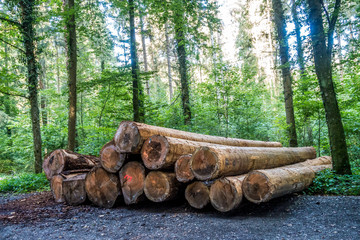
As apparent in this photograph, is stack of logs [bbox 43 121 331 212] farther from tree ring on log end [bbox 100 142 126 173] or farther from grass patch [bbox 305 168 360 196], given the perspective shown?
grass patch [bbox 305 168 360 196]

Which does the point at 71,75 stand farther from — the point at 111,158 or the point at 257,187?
the point at 257,187

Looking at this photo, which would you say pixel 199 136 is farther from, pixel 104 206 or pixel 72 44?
pixel 72 44

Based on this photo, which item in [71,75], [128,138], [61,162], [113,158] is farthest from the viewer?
[71,75]

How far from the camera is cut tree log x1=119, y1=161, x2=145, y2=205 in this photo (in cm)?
446

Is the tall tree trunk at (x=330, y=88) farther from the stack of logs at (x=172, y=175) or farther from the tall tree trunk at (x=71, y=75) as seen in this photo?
the tall tree trunk at (x=71, y=75)

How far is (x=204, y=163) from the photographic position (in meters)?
3.84

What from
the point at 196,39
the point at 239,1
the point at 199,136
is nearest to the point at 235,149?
the point at 199,136

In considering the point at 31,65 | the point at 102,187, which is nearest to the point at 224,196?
the point at 102,187

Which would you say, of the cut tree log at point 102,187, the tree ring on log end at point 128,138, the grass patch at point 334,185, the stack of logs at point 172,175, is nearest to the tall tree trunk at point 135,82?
the stack of logs at point 172,175

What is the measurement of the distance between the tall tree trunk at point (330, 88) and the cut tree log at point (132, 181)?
448 cm

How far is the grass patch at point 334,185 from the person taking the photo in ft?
15.4

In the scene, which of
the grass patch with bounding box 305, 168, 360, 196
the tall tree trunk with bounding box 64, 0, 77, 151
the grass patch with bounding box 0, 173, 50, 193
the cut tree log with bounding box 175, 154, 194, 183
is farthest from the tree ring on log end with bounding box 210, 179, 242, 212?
the tall tree trunk with bounding box 64, 0, 77, 151

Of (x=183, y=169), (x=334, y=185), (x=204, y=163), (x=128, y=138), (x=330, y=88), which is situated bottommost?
(x=334, y=185)

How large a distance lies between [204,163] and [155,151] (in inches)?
36.8
